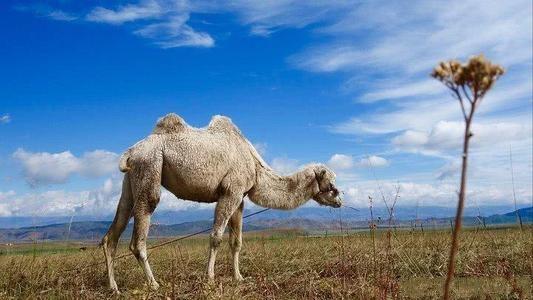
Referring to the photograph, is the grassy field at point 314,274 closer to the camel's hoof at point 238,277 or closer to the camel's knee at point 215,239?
the camel's hoof at point 238,277

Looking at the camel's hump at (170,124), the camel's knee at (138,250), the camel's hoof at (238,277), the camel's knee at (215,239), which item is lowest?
the camel's hoof at (238,277)

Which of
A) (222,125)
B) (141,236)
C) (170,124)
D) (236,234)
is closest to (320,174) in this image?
(236,234)

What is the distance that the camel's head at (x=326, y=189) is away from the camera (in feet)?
39.7

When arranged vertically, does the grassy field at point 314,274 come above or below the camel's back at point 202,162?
below

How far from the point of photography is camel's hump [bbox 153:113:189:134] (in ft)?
33.7

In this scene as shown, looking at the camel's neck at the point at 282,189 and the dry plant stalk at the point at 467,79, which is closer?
the dry plant stalk at the point at 467,79

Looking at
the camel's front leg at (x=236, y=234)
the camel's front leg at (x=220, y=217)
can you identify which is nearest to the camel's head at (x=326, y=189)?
the camel's front leg at (x=236, y=234)

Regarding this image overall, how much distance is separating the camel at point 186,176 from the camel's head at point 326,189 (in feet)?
5.10

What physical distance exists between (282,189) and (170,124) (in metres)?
2.85

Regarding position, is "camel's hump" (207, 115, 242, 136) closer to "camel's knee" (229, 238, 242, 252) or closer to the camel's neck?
the camel's neck

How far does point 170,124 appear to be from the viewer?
10.3 m

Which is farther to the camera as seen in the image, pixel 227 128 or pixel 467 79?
pixel 227 128

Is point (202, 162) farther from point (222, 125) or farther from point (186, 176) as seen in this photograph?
point (222, 125)

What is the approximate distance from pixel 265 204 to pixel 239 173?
1388mm
